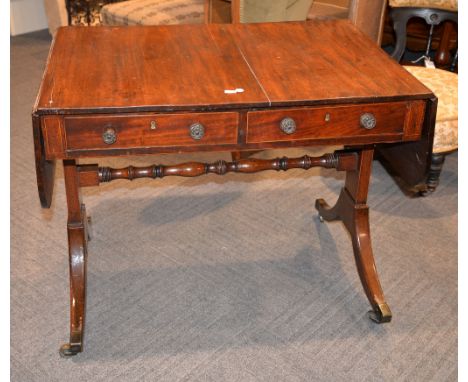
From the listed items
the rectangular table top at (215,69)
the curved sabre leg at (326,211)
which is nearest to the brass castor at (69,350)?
the rectangular table top at (215,69)

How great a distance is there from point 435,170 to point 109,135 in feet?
5.53

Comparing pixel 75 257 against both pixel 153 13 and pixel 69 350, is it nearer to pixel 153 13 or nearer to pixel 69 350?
pixel 69 350

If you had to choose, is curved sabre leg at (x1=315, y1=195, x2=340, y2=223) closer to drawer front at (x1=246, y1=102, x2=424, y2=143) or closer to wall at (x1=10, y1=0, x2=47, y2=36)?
drawer front at (x1=246, y1=102, x2=424, y2=143)

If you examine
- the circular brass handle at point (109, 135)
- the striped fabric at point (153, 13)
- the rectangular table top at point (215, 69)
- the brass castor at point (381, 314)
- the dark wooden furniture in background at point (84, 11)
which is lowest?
the brass castor at point (381, 314)

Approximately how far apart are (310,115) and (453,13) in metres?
1.60

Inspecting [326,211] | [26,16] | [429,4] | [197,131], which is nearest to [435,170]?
[326,211]

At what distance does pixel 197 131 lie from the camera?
1.86 metres

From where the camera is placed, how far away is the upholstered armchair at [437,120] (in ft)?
6.98

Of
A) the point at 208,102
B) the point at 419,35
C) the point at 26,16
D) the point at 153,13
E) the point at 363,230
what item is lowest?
the point at 363,230

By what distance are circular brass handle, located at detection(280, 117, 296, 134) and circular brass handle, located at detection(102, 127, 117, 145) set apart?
484mm

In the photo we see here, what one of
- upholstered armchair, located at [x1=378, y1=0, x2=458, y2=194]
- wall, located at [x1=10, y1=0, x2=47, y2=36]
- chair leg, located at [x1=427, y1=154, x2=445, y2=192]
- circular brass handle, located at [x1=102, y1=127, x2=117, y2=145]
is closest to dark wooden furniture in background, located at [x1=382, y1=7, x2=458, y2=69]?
upholstered armchair, located at [x1=378, y1=0, x2=458, y2=194]

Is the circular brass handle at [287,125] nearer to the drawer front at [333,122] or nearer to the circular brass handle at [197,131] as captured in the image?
the drawer front at [333,122]

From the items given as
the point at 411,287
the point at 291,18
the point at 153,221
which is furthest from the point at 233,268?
the point at 291,18

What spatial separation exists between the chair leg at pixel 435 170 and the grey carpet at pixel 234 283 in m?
0.09
